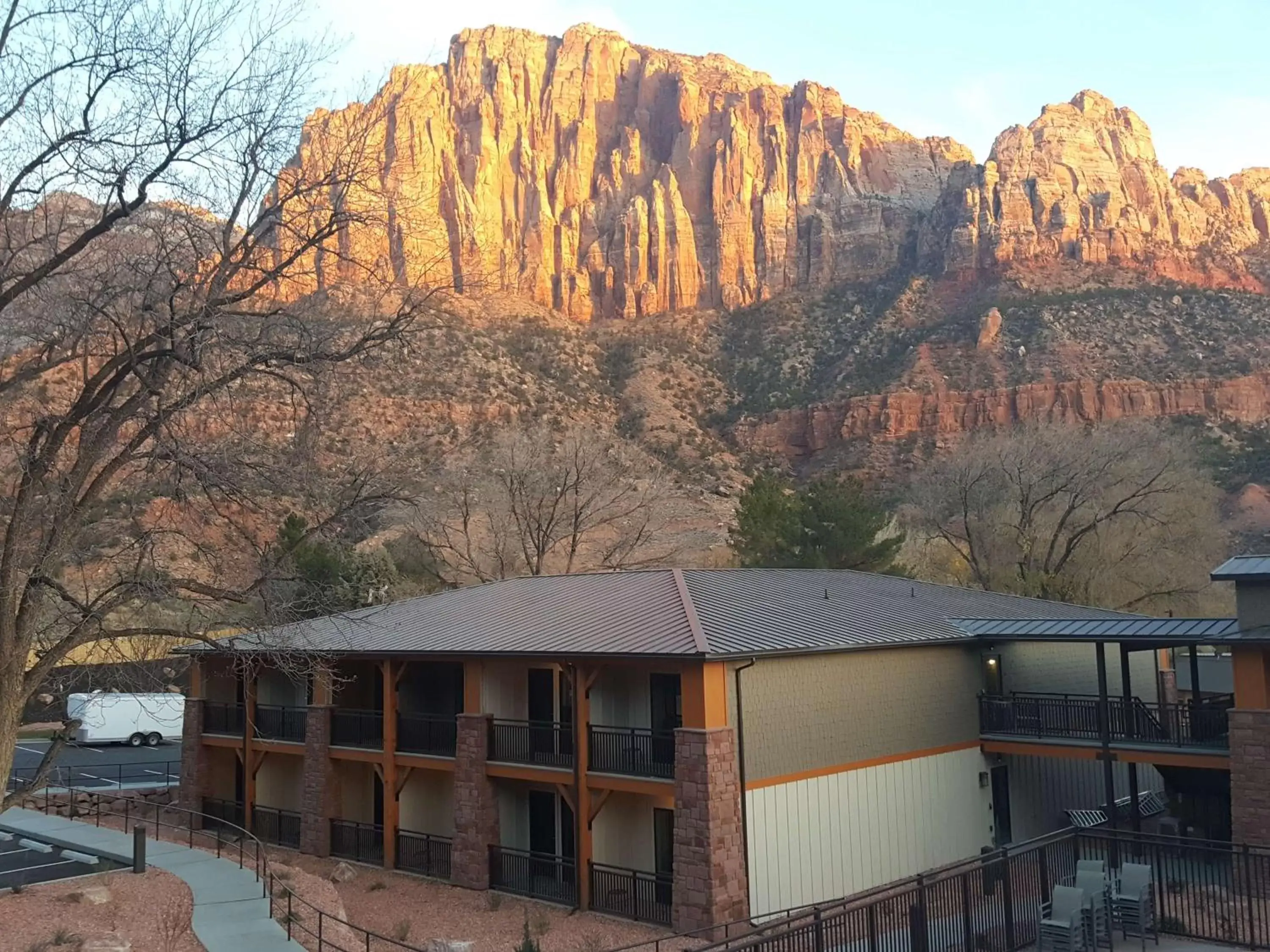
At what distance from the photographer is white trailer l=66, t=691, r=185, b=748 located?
43406 mm

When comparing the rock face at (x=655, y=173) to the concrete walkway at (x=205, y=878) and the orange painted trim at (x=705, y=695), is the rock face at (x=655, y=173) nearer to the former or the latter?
the concrete walkway at (x=205, y=878)

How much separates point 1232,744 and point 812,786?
23.6 ft

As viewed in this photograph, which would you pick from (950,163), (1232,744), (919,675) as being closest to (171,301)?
(919,675)

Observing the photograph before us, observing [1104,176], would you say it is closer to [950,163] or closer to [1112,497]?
[950,163]

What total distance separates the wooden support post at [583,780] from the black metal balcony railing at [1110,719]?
9122mm

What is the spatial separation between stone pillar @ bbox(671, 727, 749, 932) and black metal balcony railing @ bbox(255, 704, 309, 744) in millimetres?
11849

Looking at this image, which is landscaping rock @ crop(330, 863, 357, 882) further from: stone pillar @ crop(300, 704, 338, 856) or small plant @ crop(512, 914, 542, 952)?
small plant @ crop(512, 914, 542, 952)

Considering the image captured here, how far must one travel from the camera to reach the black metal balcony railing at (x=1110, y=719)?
20203 mm

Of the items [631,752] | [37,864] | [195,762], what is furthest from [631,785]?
[195,762]

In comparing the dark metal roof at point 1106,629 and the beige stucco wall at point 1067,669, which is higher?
the dark metal roof at point 1106,629

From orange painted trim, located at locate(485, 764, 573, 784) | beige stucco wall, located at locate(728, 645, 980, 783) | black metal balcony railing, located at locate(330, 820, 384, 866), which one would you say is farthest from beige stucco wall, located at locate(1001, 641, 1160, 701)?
black metal balcony railing, located at locate(330, 820, 384, 866)

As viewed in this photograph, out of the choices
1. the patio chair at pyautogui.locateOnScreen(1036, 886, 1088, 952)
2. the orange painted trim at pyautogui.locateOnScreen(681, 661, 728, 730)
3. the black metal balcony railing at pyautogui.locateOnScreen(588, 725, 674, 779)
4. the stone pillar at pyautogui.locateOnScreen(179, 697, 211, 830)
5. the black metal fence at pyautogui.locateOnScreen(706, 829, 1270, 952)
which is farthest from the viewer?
the stone pillar at pyautogui.locateOnScreen(179, 697, 211, 830)

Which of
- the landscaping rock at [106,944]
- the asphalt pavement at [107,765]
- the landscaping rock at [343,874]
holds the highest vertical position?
the landscaping rock at [106,944]

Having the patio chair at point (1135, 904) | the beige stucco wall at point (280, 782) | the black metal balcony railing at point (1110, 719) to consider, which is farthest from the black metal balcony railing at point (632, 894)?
the beige stucco wall at point (280, 782)
